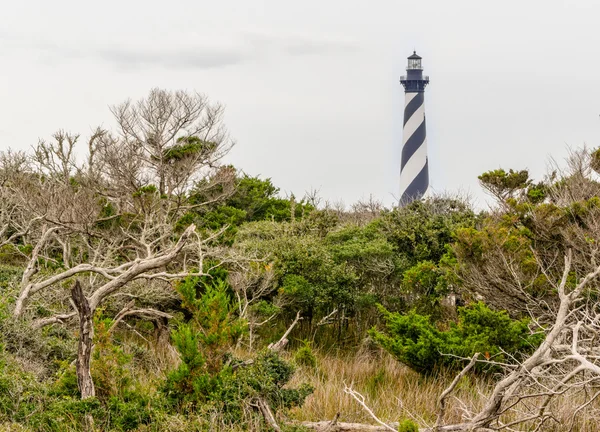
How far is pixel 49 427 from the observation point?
6.70 metres

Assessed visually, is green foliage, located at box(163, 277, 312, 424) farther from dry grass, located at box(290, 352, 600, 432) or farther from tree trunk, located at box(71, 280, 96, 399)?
tree trunk, located at box(71, 280, 96, 399)

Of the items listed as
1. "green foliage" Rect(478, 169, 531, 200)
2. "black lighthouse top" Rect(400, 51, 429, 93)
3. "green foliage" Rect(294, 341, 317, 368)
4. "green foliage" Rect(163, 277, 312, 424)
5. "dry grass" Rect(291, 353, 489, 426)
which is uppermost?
"black lighthouse top" Rect(400, 51, 429, 93)

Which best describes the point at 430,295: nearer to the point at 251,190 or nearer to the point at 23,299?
the point at 23,299

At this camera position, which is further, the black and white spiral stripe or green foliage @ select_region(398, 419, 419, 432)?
the black and white spiral stripe

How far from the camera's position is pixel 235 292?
13.7 metres

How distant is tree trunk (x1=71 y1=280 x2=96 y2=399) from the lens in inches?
272

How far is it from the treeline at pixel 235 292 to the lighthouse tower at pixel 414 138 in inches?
555

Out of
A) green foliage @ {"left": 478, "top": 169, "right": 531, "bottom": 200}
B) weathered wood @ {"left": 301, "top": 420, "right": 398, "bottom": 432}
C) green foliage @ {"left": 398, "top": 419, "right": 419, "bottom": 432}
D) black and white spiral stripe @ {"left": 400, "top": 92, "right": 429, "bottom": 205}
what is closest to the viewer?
green foliage @ {"left": 398, "top": 419, "right": 419, "bottom": 432}

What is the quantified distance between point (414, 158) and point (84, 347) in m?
29.6

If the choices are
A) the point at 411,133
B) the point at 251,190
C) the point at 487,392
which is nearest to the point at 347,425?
the point at 487,392

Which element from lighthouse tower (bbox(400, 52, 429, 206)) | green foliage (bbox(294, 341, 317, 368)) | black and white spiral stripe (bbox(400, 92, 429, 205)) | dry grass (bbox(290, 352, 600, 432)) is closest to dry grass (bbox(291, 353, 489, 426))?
dry grass (bbox(290, 352, 600, 432))

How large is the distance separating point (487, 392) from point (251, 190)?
15.5 metres

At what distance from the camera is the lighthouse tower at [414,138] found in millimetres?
35281

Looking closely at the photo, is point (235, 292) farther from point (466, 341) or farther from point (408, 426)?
point (408, 426)
